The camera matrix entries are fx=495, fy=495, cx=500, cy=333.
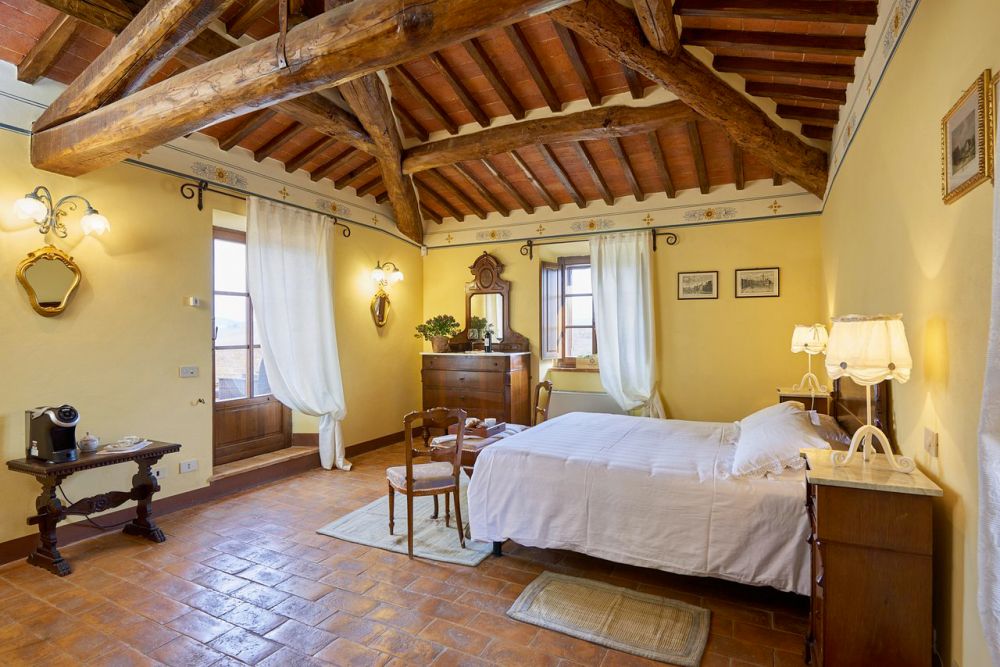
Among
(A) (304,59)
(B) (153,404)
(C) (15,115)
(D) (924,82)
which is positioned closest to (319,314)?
(B) (153,404)

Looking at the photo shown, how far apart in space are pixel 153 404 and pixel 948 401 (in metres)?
4.83

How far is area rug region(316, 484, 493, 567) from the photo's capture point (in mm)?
3209

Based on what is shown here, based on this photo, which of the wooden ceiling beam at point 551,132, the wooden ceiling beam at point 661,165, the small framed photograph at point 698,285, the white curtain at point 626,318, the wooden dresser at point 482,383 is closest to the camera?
the wooden ceiling beam at point 551,132

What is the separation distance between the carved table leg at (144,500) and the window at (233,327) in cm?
136

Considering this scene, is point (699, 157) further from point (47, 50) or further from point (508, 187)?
point (47, 50)

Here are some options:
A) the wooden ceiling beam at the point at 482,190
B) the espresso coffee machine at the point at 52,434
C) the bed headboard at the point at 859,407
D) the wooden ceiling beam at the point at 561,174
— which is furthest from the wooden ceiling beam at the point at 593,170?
the espresso coffee machine at the point at 52,434

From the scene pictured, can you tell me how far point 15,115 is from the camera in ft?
10.6

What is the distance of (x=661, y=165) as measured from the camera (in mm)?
5203

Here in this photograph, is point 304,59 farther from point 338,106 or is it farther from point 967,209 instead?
point 967,209

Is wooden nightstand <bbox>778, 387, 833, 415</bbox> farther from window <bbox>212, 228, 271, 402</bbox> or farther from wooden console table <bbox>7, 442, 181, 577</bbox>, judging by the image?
window <bbox>212, 228, 271, 402</bbox>

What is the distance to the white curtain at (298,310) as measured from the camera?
4.73 meters

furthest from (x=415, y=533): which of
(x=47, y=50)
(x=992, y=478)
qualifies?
(x=47, y=50)

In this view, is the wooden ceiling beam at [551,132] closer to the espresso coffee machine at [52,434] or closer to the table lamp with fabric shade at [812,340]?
the table lamp with fabric shade at [812,340]

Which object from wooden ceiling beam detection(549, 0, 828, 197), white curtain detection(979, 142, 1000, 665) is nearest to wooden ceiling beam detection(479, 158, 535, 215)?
wooden ceiling beam detection(549, 0, 828, 197)
